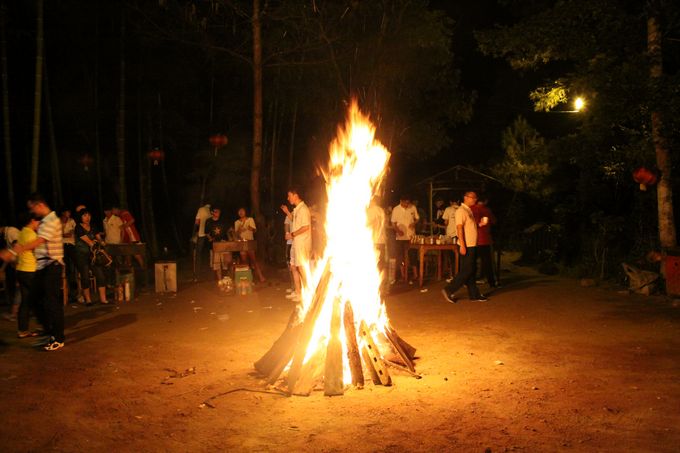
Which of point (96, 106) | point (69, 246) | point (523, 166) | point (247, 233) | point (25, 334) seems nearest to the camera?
point (25, 334)

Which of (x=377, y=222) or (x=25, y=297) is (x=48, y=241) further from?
(x=377, y=222)

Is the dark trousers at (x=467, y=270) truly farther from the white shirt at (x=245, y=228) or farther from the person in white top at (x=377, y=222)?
the white shirt at (x=245, y=228)

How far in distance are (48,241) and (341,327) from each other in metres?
4.34

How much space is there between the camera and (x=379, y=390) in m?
6.15

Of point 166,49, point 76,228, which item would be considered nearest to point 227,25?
point 166,49

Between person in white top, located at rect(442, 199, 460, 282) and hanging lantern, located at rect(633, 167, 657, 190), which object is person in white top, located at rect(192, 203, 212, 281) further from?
hanging lantern, located at rect(633, 167, 657, 190)

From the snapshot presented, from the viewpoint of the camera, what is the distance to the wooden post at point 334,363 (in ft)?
19.9

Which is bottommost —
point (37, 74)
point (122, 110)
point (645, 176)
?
point (645, 176)

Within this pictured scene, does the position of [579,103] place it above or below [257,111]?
below

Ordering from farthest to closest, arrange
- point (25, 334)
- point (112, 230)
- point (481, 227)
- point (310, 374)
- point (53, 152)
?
point (53, 152) < point (112, 230) < point (481, 227) < point (25, 334) < point (310, 374)

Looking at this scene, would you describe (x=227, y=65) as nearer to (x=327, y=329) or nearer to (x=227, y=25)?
(x=227, y=25)

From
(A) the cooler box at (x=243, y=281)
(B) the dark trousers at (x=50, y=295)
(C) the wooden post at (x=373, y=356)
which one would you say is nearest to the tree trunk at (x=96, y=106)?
(A) the cooler box at (x=243, y=281)

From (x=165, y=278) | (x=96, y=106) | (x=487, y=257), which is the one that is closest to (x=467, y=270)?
(x=487, y=257)

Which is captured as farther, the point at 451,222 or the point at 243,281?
the point at 451,222
